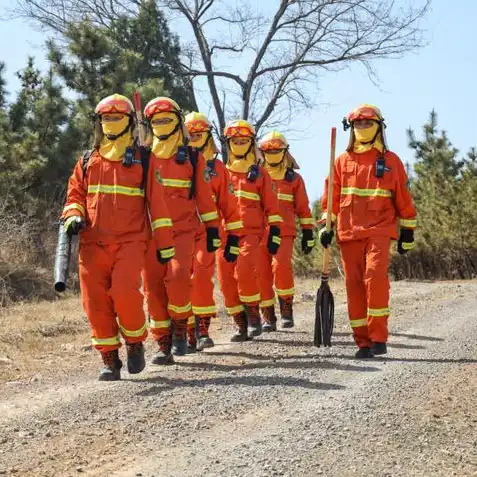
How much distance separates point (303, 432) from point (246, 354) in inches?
139

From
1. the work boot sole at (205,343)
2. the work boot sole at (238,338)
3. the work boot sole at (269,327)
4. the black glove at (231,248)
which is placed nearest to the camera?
the black glove at (231,248)

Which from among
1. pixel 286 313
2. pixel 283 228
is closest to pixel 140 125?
pixel 283 228

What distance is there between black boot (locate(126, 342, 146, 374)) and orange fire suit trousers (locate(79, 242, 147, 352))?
0.21 feet

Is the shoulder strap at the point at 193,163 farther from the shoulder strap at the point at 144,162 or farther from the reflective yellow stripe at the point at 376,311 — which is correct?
the reflective yellow stripe at the point at 376,311

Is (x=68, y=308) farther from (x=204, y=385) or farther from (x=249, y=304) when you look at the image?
(x=204, y=385)

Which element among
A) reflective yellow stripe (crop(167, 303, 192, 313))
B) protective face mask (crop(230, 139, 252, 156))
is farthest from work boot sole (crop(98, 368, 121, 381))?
protective face mask (crop(230, 139, 252, 156))

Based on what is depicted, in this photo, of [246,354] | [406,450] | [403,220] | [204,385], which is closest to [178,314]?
[246,354]

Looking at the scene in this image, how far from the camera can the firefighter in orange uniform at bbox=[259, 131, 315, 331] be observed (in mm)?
10766

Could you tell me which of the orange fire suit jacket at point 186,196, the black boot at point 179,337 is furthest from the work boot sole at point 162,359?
the orange fire suit jacket at point 186,196

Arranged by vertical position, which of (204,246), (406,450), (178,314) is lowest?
(406,450)

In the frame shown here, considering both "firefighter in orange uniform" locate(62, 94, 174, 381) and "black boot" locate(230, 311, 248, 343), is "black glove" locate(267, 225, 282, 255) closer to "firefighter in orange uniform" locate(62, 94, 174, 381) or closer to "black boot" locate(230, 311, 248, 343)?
"black boot" locate(230, 311, 248, 343)

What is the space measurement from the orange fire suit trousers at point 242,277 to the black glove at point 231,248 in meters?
0.80

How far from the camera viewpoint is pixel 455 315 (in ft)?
37.4

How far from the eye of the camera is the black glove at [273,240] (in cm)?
1016
